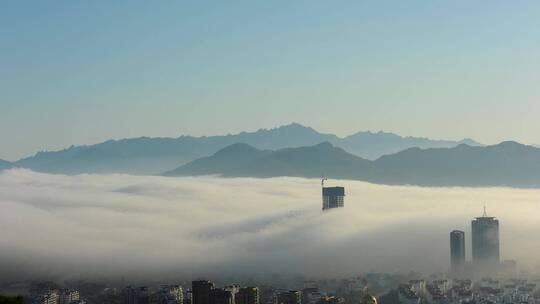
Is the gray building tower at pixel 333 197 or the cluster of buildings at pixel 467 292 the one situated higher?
the gray building tower at pixel 333 197

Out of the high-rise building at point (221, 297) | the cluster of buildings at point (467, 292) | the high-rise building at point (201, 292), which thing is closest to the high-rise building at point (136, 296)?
the high-rise building at point (201, 292)

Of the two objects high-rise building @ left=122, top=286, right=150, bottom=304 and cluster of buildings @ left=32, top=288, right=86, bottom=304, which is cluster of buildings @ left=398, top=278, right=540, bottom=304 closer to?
high-rise building @ left=122, top=286, right=150, bottom=304

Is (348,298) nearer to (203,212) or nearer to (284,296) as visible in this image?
(284,296)

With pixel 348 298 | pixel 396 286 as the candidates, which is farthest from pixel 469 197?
pixel 348 298

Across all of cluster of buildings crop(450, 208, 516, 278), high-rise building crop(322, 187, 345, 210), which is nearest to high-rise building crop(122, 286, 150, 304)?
cluster of buildings crop(450, 208, 516, 278)

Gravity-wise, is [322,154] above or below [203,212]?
above

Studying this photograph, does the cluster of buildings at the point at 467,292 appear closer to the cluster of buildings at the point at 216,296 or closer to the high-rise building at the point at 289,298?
the cluster of buildings at the point at 216,296
